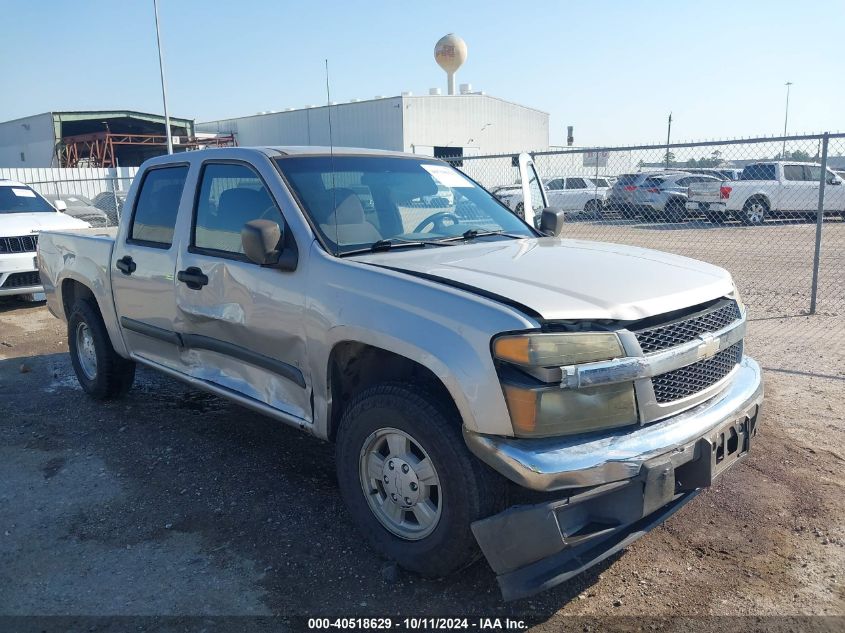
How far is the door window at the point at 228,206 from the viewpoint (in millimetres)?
3807

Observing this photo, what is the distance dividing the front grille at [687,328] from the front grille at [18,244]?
9018mm

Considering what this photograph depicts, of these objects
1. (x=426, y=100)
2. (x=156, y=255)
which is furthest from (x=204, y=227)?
(x=426, y=100)

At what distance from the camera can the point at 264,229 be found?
10.8ft

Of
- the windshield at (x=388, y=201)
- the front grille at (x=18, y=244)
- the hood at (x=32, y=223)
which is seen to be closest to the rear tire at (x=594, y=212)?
the hood at (x=32, y=223)

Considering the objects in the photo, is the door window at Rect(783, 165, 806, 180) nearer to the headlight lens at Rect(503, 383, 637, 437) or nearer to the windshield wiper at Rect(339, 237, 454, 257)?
the windshield wiper at Rect(339, 237, 454, 257)

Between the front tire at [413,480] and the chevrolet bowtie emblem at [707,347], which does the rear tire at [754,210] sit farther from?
the front tire at [413,480]

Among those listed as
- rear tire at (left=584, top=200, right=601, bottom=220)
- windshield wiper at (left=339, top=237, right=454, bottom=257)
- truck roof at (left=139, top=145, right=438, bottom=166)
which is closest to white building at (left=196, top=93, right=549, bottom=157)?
rear tire at (left=584, top=200, right=601, bottom=220)

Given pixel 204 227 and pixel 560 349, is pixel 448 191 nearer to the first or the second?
pixel 204 227

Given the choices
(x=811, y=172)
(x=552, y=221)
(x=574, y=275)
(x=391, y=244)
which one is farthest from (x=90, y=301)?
(x=811, y=172)

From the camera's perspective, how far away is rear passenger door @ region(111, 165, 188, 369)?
438 centimetres

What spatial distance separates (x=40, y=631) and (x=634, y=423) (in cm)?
252

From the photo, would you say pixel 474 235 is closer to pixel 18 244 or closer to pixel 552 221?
pixel 552 221

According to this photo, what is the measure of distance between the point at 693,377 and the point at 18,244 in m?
9.23

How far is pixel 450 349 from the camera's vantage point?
105 inches
